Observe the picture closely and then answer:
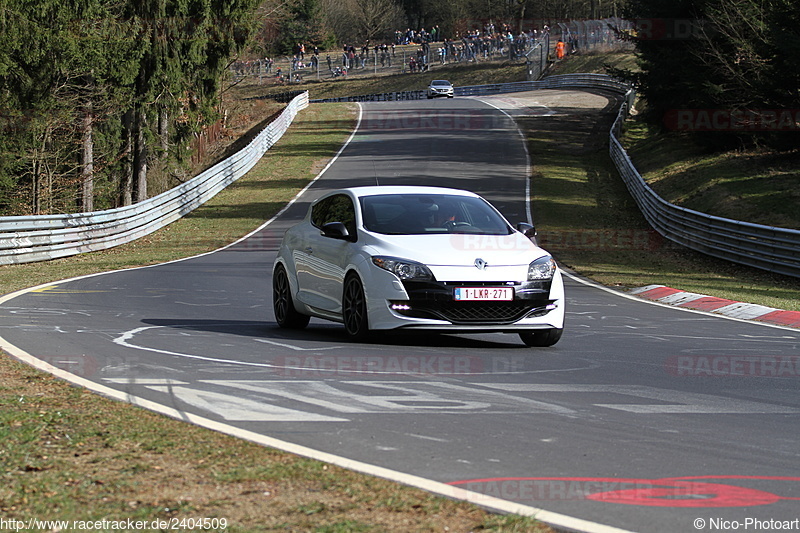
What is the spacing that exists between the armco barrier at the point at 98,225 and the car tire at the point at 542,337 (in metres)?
17.0

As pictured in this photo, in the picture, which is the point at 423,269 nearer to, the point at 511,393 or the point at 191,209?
the point at 511,393

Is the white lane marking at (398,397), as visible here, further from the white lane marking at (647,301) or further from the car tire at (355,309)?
the white lane marking at (647,301)

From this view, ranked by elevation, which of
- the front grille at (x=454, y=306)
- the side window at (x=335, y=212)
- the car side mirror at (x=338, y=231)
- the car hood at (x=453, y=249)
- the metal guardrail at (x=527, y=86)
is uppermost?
the metal guardrail at (x=527, y=86)

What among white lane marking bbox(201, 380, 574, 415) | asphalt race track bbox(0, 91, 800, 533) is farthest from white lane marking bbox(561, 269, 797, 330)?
white lane marking bbox(201, 380, 574, 415)

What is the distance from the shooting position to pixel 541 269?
10422 millimetres

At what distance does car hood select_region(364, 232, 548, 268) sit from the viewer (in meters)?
10.1

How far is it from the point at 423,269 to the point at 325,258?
158cm

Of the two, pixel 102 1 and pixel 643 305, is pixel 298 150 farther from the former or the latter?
pixel 643 305

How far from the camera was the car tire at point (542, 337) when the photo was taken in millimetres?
10578

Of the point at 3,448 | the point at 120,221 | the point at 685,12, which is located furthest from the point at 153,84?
the point at 3,448

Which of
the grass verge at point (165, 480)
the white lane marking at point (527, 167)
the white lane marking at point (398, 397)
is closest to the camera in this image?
the grass verge at point (165, 480)

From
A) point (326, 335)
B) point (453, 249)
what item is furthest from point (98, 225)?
point (453, 249)

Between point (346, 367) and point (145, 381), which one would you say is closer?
point (145, 381)

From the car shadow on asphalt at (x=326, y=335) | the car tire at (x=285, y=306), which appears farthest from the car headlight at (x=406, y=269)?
the car tire at (x=285, y=306)
